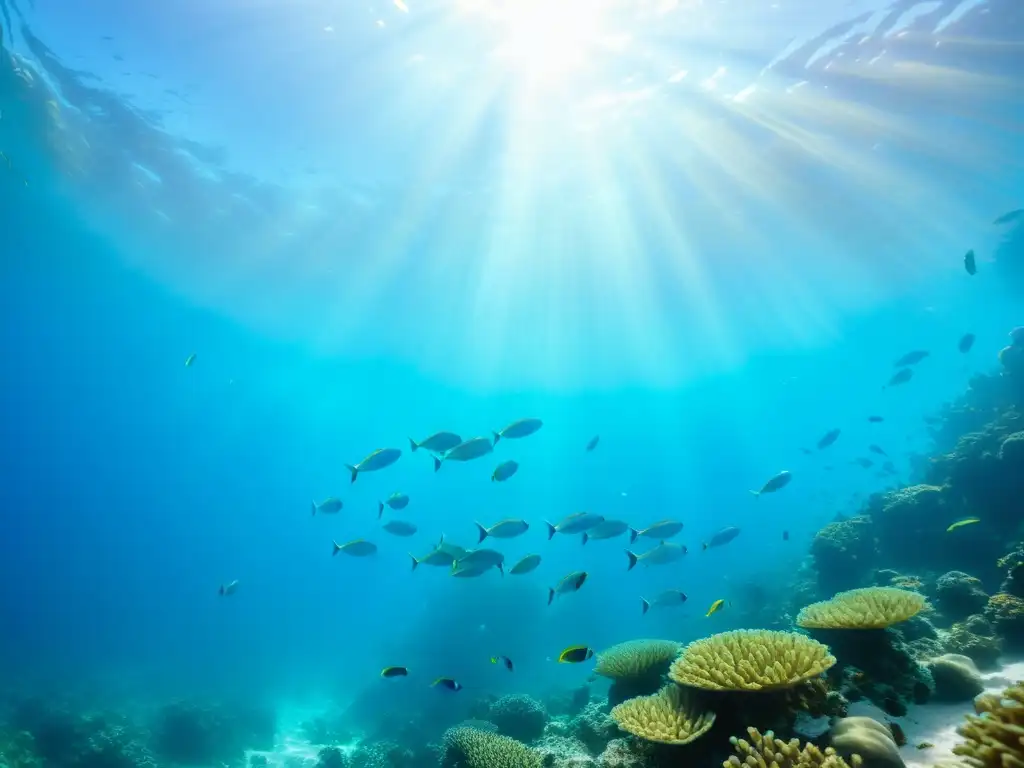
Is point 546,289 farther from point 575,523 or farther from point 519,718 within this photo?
point 519,718

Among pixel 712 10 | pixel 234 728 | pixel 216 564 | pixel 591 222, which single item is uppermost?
pixel 216 564

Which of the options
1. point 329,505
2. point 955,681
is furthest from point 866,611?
point 329,505

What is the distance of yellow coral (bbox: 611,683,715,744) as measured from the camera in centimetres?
387

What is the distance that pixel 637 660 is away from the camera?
6.15 metres

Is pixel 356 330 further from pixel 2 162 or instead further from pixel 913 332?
pixel 913 332

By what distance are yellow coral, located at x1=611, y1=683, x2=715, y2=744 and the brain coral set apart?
1.94 meters

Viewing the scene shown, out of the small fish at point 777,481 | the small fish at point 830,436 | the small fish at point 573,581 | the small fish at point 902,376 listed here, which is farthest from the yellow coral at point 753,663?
the small fish at point 902,376

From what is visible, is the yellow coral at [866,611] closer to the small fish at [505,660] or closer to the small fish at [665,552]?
the small fish at [505,660]

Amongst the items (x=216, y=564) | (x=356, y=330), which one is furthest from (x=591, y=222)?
(x=216, y=564)

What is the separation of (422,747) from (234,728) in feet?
27.4

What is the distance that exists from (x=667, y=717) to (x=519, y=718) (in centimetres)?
714

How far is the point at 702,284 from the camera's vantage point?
33.2 meters

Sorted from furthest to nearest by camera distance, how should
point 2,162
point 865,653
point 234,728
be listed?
point 2,162 < point 234,728 < point 865,653

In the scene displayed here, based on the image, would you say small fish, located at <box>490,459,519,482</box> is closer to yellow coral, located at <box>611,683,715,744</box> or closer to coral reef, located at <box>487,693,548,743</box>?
coral reef, located at <box>487,693,548,743</box>
